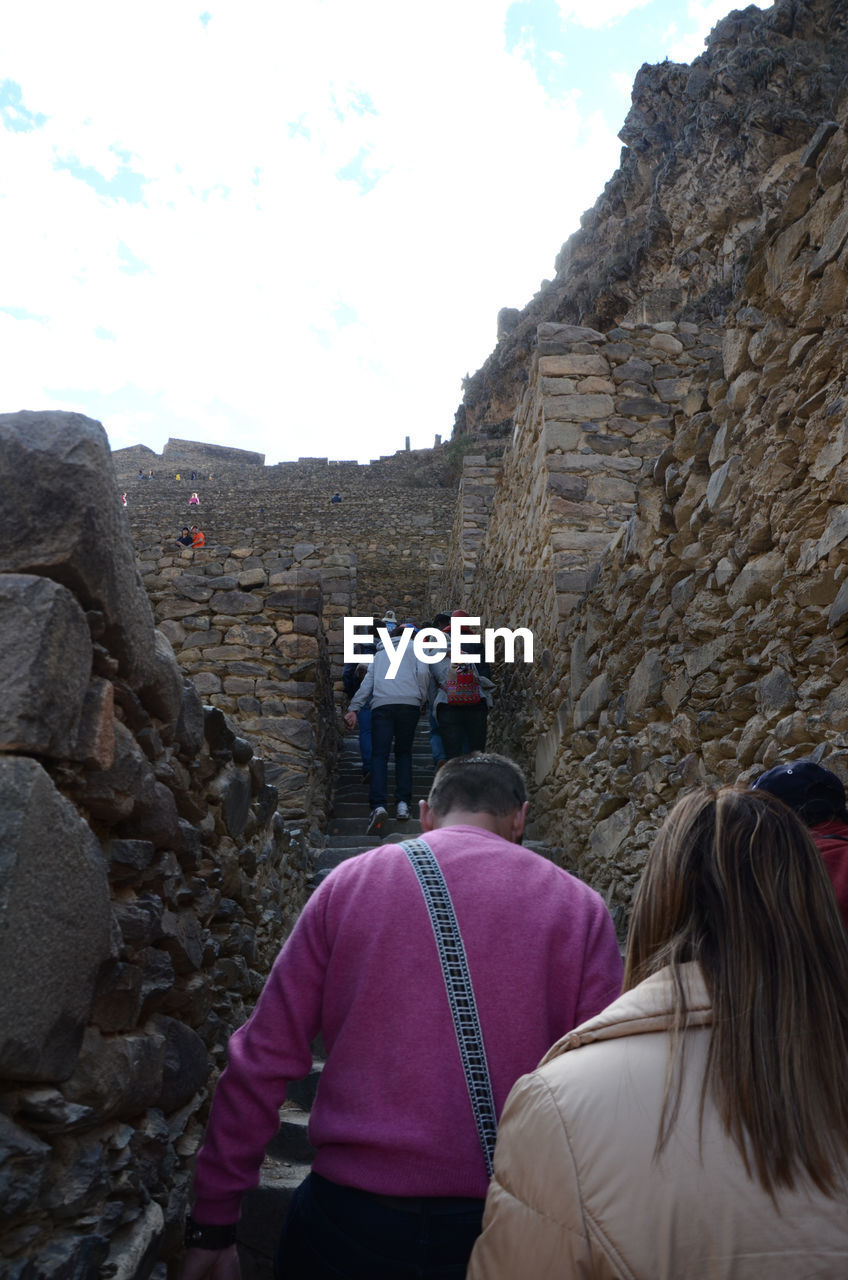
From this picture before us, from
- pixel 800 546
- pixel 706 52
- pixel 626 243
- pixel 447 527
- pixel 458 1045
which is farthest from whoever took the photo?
pixel 447 527

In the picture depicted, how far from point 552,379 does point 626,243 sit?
1199 cm

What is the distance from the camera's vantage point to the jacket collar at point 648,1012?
3.13 ft

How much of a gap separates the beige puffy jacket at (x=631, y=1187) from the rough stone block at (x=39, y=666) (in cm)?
80

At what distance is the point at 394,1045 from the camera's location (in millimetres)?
1415

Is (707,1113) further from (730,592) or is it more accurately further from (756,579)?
(730,592)

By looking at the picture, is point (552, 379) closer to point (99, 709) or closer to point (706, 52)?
point (99, 709)

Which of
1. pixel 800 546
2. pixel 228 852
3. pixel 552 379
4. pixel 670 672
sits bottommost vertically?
pixel 228 852

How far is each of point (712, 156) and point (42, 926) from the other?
685 inches

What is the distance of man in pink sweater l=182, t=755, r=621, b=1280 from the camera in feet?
4.37

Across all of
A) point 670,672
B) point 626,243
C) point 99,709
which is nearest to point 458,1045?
point 99,709

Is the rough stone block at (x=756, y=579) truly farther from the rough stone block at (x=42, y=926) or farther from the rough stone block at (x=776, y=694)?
the rough stone block at (x=42, y=926)

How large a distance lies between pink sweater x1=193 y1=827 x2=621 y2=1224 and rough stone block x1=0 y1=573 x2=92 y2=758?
57 centimetres

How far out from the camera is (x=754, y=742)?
2.65 metres

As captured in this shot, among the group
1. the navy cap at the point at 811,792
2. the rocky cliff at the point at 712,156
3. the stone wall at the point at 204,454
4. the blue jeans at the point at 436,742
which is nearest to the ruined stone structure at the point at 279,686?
the navy cap at the point at 811,792
